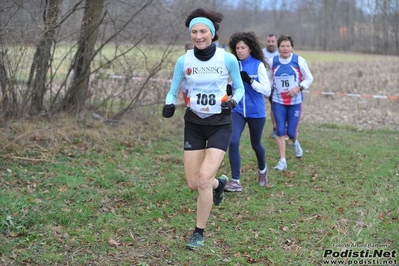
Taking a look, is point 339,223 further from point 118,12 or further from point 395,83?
point 395,83

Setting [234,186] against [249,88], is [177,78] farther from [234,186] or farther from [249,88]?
[234,186]

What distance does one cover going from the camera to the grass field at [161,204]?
553cm

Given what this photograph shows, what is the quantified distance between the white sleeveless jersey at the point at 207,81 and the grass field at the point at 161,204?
1.43 meters

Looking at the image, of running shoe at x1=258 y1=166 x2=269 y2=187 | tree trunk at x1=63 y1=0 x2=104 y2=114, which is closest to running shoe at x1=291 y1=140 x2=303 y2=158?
running shoe at x1=258 y1=166 x2=269 y2=187

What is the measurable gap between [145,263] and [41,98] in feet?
21.4

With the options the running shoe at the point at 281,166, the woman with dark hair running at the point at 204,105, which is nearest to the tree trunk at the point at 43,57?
the woman with dark hair running at the point at 204,105

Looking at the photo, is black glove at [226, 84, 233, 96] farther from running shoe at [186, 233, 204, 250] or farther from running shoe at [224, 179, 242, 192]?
running shoe at [224, 179, 242, 192]

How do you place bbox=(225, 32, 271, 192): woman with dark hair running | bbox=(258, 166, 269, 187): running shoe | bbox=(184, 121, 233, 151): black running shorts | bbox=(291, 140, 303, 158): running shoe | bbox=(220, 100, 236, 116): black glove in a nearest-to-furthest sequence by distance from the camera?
bbox=(220, 100, 236, 116): black glove < bbox=(184, 121, 233, 151): black running shorts < bbox=(225, 32, 271, 192): woman with dark hair running < bbox=(258, 166, 269, 187): running shoe < bbox=(291, 140, 303, 158): running shoe

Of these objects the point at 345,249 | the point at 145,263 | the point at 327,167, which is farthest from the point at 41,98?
the point at 345,249

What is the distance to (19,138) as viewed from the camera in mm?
8867

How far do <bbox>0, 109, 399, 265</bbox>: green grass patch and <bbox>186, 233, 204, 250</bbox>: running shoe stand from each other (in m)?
0.06

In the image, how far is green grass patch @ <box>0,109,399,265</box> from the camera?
5.55 metres

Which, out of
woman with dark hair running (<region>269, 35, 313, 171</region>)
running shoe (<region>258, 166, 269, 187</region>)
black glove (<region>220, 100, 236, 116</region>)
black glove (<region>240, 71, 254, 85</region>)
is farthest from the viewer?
woman with dark hair running (<region>269, 35, 313, 171</region>)

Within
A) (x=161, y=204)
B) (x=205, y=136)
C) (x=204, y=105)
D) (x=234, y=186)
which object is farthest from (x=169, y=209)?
(x=204, y=105)
